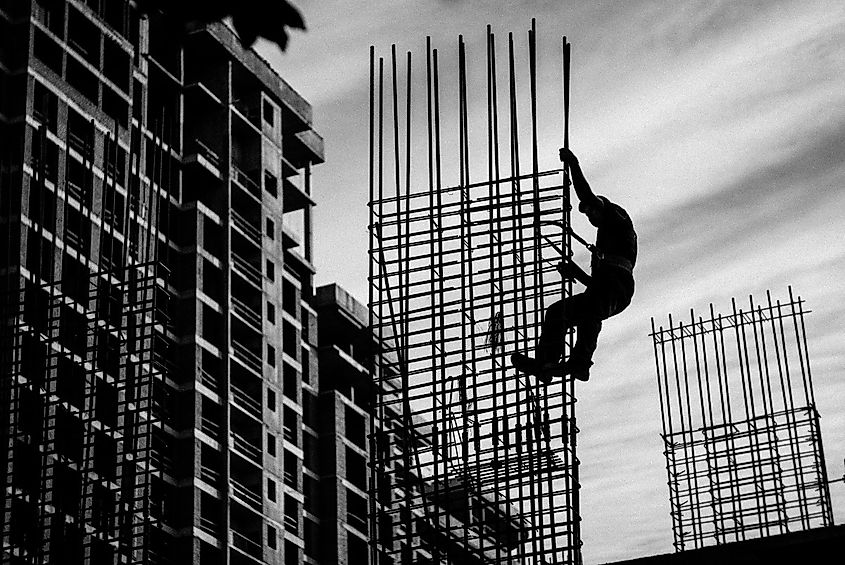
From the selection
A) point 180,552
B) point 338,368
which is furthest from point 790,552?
point 338,368

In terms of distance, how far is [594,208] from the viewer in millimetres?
14969

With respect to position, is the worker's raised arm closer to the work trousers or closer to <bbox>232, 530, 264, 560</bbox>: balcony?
the work trousers

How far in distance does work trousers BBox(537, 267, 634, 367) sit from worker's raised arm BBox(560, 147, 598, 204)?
66cm

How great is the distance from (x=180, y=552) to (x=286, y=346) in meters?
11.2

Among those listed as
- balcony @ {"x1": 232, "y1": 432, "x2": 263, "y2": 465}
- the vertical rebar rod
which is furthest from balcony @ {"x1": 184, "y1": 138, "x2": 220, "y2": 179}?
the vertical rebar rod

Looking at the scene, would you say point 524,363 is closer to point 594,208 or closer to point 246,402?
point 594,208

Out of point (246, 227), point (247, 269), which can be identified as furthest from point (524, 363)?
point (246, 227)

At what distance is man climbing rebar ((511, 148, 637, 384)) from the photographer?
14578 millimetres

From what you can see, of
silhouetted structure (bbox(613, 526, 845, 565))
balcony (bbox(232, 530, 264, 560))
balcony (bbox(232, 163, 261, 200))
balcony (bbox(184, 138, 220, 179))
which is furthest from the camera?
balcony (bbox(232, 163, 261, 200))

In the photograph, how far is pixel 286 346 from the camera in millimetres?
53469

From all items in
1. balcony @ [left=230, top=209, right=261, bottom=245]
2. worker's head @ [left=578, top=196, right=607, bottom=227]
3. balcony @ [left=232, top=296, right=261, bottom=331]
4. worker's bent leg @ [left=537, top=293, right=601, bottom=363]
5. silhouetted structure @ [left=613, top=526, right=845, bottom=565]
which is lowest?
silhouetted structure @ [left=613, top=526, right=845, bottom=565]

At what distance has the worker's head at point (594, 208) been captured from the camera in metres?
14.9

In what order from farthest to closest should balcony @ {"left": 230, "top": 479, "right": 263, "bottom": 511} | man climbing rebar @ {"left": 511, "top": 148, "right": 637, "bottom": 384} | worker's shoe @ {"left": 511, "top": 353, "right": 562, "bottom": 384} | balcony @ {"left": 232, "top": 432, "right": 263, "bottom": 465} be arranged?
balcony @ {"left": 232, "top": 432, "right": 263, "bottom": 465} → balcony @ {"left": 230, "top": 479, "right": 263, "bottom": 511} → man climbing rebar @ {"left": 511, "top": 148, "right": 637, "bottom": 384} → worker's shoe @ {"left": 511, "top": 353, "right": 562, "bottom": 384}

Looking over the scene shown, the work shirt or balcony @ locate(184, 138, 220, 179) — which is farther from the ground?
balcony @ locate(184, 138, 220, 179)
